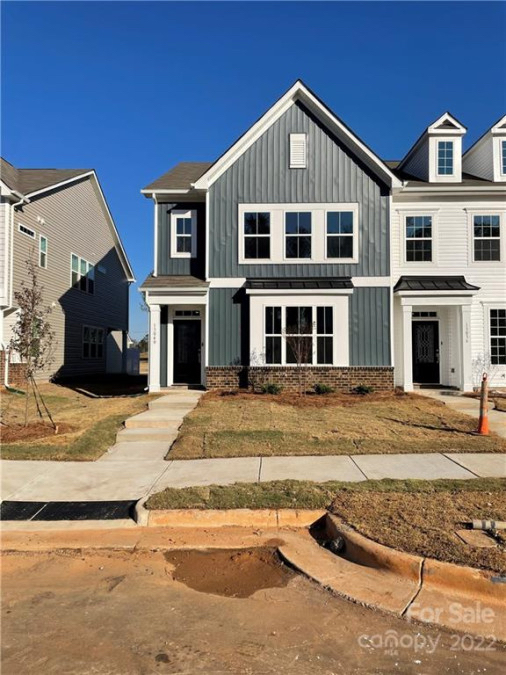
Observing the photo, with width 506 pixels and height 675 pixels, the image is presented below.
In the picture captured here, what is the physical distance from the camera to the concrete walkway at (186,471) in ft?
21.0

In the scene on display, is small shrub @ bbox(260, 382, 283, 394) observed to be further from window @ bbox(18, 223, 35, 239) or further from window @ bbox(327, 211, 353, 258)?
window @ bbox(18, 223, 35, 239)

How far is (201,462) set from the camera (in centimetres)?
759

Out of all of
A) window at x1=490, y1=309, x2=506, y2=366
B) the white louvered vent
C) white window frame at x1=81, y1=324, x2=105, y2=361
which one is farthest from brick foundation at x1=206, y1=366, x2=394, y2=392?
white window frame at x1=81, y1=324, x2=105, y2=361

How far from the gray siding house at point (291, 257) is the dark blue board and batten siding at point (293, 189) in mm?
32

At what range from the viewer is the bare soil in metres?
2.92

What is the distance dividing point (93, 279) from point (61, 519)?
67.5 feet

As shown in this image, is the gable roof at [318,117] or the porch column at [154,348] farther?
the porch column at [154,348]

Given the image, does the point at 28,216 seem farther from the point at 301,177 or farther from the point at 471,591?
the point at 471,591

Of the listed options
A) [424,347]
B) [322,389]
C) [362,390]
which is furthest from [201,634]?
[424,347]

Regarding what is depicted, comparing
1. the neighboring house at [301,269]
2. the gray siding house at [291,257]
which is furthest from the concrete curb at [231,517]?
the gray siding house at [291,257]

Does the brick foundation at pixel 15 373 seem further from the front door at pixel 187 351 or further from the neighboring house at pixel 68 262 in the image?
the front door at pixel 187 351

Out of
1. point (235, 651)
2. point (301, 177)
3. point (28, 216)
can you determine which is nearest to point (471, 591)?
point (235, 651)

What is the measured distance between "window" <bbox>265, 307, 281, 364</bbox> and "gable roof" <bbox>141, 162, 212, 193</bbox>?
4991 millimetres

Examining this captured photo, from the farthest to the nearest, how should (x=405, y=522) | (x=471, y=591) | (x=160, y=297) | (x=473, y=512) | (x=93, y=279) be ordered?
(x=93, y=279) → (x=160, y=297) → (x=473, y=512) → (x=405, y=522) → (x=471, y=591)
